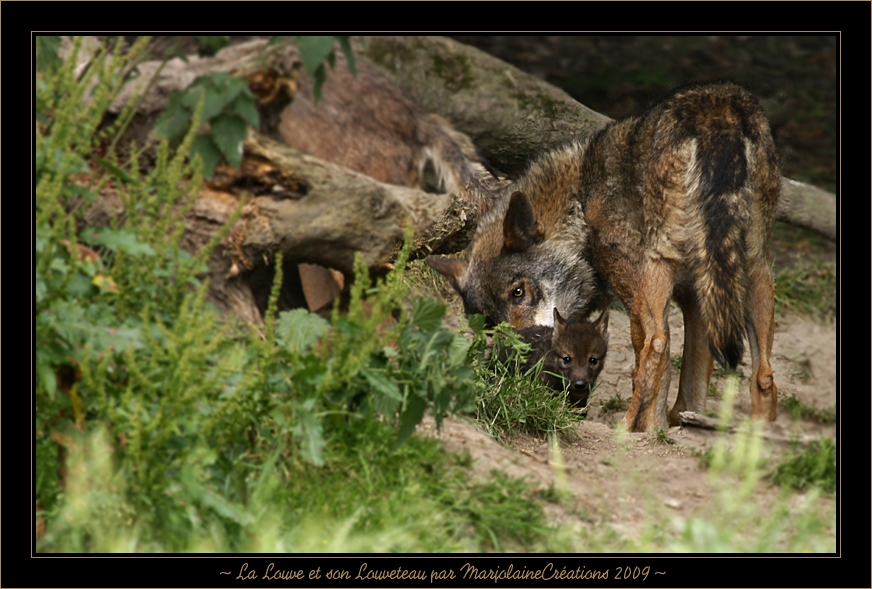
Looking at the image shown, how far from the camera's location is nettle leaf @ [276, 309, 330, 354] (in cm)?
413

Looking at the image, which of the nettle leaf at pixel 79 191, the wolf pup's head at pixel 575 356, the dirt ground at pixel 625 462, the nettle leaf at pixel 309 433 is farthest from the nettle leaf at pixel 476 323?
the nettle leaf at pixel 79 191

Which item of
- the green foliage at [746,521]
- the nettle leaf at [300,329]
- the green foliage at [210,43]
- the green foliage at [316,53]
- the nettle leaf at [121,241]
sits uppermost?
the green foliage at [210,43]

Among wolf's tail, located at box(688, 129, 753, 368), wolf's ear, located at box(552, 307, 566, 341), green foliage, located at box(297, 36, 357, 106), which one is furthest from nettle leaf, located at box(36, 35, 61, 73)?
wolf's ear, located at box(552, 307, 566, 341)

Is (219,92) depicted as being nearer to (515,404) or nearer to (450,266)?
(515,404)

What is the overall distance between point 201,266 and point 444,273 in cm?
392

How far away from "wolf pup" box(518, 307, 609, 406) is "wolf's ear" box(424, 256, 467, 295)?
656mm

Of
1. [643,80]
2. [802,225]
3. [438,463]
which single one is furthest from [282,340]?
[643,80]

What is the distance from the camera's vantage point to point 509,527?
403 cm

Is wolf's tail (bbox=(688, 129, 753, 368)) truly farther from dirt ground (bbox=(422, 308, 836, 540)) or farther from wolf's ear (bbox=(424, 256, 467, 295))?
wolf's ear (bbox=(424, 256, 467, 295))

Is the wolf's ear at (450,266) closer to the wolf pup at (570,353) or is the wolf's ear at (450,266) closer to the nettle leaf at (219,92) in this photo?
the wolf pup at (570,353)

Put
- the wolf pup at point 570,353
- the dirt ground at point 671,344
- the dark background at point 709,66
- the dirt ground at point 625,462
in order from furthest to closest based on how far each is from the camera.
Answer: the dark background at point 709,66 < the wolf pup at point 570,353 < the dirt ground at point 671,344 < the dirt ground at point 625,462

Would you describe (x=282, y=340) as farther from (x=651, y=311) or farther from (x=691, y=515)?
(x=651, y=311)

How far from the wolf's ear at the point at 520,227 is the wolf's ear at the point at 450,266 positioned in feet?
1.38

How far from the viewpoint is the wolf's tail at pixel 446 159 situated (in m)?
5.75
